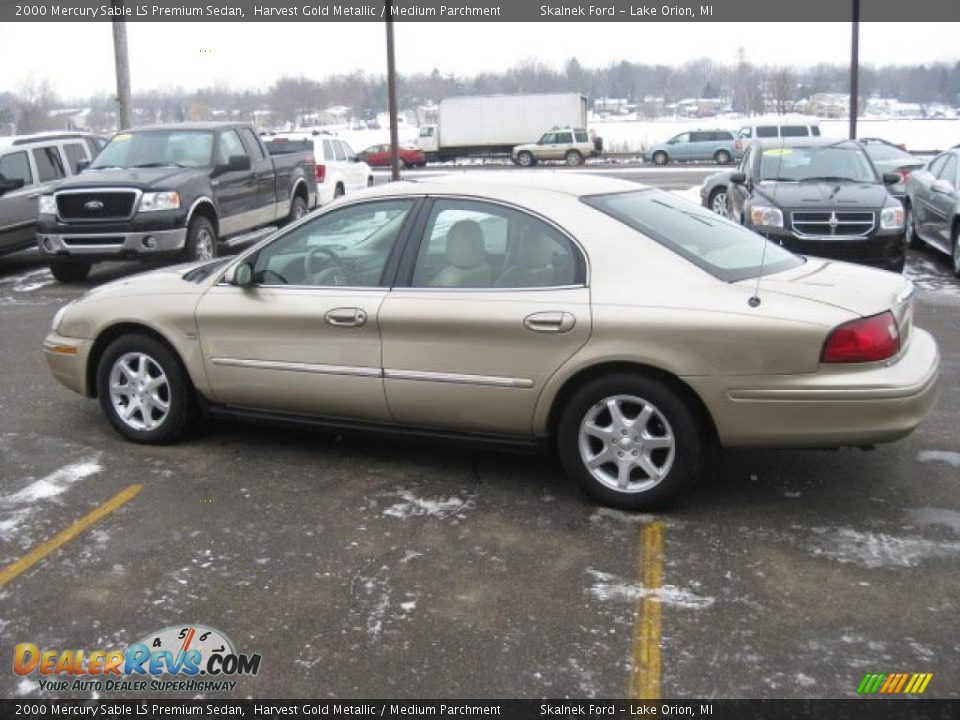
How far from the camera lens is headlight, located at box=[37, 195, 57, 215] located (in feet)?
39.0

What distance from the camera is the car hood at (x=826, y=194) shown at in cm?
1079

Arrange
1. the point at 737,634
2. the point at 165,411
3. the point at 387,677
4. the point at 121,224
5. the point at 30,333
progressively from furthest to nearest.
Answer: the point at 121,224 < the point at 30,333 < the point at 165,411 < the point at 737,634 < the point at 387,677

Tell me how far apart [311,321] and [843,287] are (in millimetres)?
2599

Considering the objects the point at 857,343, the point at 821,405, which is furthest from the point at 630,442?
the point at 857,343

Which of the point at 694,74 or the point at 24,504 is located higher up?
the point at 694,74

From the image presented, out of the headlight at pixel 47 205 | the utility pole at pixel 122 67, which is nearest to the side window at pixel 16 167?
the headlight at pixel 47 205

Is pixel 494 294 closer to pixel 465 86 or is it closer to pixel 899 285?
pixel 899 285

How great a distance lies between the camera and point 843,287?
15.4 ft

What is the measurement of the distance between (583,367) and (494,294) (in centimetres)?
59

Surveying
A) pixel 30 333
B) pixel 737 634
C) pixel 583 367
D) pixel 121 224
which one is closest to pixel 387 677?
pixel 737 634

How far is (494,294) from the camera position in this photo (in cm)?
484

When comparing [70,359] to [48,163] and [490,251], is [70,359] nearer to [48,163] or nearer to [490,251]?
[490,251]

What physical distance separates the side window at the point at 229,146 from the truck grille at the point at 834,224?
7.00 meters

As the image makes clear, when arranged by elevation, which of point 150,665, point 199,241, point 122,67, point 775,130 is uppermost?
point 122,67
